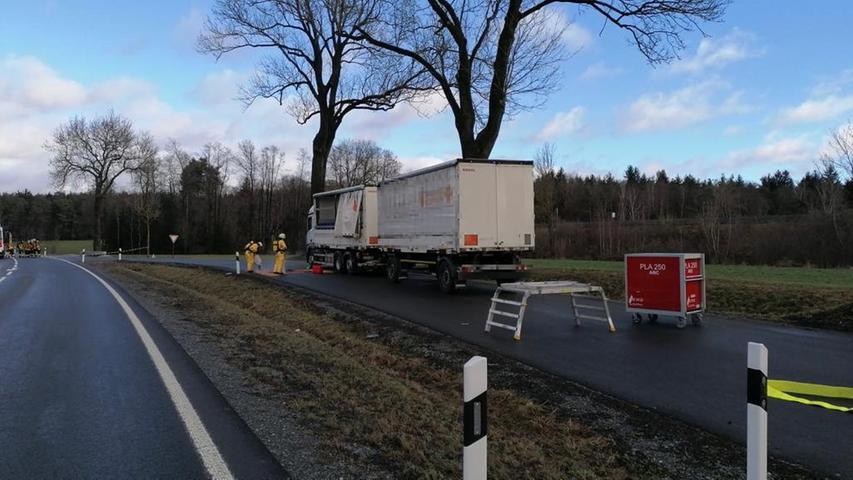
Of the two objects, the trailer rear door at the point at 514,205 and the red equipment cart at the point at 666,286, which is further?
the trailer rear door at the point at 514,205

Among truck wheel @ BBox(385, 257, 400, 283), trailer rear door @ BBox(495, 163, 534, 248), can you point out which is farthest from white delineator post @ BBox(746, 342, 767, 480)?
truck wheel @ BBox(385, 257, 400, 283)

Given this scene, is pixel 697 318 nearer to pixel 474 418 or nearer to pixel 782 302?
pixel 782 302

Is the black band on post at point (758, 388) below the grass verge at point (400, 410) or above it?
above

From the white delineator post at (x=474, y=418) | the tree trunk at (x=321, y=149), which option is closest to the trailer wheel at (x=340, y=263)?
the tree trunk at (x=321, y=149)

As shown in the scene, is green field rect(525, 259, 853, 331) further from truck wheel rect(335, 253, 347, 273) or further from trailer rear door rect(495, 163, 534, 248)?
truck wheel rect(335, 253, 347, 273)

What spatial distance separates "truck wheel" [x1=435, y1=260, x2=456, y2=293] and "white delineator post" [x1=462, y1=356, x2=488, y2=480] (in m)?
13.5

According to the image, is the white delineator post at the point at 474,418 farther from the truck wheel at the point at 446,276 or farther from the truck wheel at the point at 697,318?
the truck wheel at the point at 446,276

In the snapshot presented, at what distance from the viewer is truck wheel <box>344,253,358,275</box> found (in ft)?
78.1

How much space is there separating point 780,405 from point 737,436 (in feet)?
4.07

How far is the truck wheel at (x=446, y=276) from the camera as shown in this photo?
16875 millimetres

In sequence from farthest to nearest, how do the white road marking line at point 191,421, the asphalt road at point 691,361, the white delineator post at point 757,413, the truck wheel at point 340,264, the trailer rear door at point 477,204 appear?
the truck wheel at point 340,264, the trailer rear door at point 477,204, the asphalt road at point 691,361, the white road marking line at point 191,421, the white delineator post at point 757,413

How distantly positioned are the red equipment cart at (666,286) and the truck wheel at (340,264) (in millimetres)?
14960

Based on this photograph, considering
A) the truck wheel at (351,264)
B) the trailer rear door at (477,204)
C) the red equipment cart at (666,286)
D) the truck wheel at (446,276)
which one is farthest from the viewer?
the truck wheel at (351,264)

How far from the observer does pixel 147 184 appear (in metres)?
82.0
